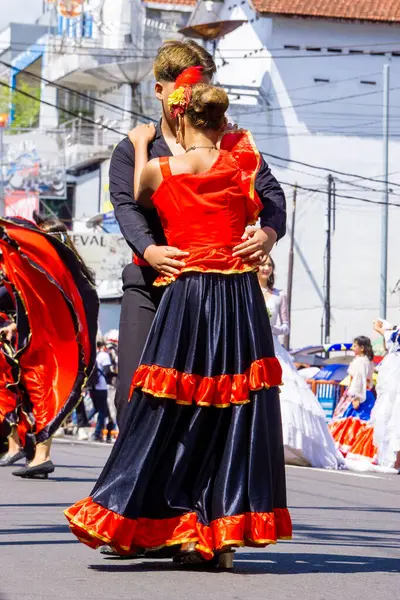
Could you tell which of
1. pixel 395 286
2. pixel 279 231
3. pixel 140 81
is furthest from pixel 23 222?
pixel 140 81

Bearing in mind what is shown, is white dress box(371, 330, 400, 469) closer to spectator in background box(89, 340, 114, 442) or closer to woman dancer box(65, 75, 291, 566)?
spectator in background box(89, 340, 114, 442)

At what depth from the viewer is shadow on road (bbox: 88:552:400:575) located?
528 cm

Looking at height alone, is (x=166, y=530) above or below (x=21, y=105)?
below

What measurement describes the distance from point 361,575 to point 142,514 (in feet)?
2.91

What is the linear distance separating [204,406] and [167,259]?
1.96 ft

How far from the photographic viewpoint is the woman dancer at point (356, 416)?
636 inches

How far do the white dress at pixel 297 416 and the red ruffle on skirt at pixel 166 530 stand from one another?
25.9ft

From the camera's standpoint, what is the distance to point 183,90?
17.8ft

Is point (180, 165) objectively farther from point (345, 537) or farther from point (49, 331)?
point (49, 331)

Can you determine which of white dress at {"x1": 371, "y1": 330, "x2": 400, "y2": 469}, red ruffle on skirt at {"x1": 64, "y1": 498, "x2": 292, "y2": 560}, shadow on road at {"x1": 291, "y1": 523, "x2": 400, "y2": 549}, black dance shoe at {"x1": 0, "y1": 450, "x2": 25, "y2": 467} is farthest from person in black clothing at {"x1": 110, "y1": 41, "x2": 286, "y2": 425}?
white dress at {"x1": 371, "y1": 330, "x2": 400, "y2": 469}

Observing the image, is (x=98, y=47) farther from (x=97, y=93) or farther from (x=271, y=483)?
(x=271, y=483)

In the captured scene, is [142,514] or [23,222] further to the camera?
[23,222]

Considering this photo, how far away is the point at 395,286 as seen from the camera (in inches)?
2056

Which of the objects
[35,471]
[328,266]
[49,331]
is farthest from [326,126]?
[35,471]
